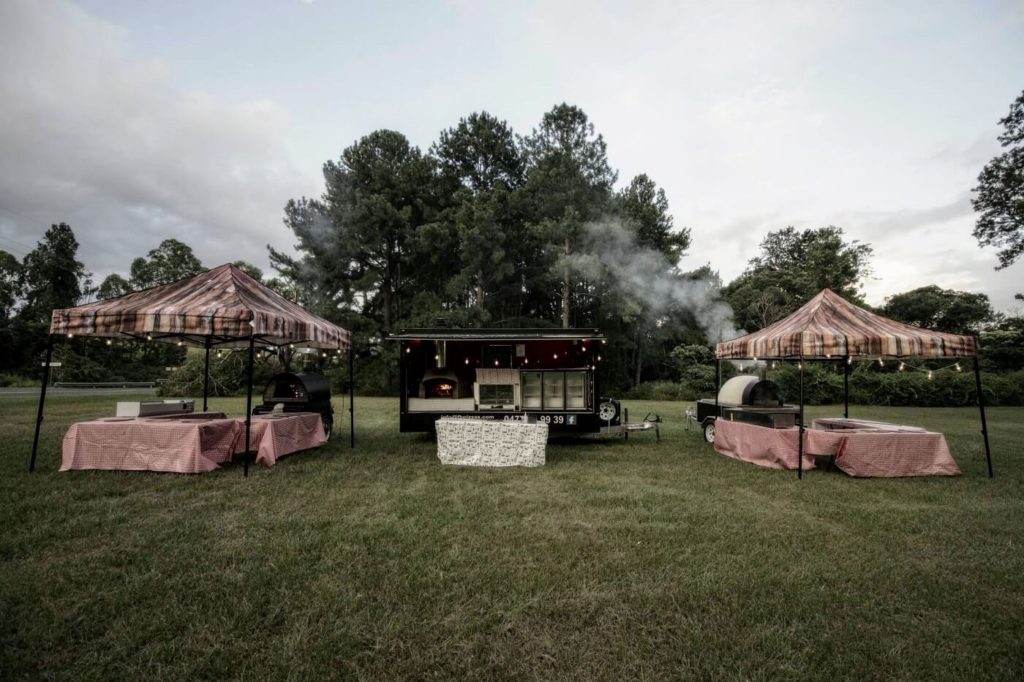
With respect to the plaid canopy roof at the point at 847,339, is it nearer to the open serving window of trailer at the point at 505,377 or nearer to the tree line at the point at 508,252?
the open serving window of trailer at the point at 505,377

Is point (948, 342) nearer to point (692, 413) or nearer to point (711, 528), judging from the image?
point (711, 528)

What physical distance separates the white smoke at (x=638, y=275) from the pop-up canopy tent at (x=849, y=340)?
15.3m

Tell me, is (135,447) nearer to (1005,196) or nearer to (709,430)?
(709,430)

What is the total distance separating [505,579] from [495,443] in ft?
14.2

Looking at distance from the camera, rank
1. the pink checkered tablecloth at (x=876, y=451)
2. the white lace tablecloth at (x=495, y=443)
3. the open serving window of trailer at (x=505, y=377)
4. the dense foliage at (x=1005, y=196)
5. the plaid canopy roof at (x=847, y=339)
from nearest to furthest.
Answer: the plaid canopy roof at (x=847, y=339)
the pink checkered tablecloth at (x=876, y=451)
the white lace tablecloth at (x=495, y=443)
the open serving window of trailer at (x=505, y=377)
the dense foliage at (x=1005, y=196)

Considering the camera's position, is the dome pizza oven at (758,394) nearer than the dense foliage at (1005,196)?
Yes

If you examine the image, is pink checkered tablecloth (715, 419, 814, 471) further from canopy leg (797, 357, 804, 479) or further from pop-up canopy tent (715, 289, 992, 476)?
pop-up canopy tent (715, 289, 992, 476)

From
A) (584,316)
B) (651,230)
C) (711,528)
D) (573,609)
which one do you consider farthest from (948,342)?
(584,316)

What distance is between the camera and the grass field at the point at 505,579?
2660mm

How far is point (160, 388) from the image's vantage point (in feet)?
78.7

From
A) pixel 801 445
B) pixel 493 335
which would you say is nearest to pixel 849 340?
pixel 801 445

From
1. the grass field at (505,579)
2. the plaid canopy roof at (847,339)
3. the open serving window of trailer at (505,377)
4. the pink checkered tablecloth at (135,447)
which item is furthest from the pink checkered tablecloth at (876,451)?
the pink checkered tablecloth at (135,447)

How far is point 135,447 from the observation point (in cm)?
704

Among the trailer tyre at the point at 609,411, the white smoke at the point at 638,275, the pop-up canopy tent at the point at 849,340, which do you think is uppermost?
the white smoke at the point at 638,275
